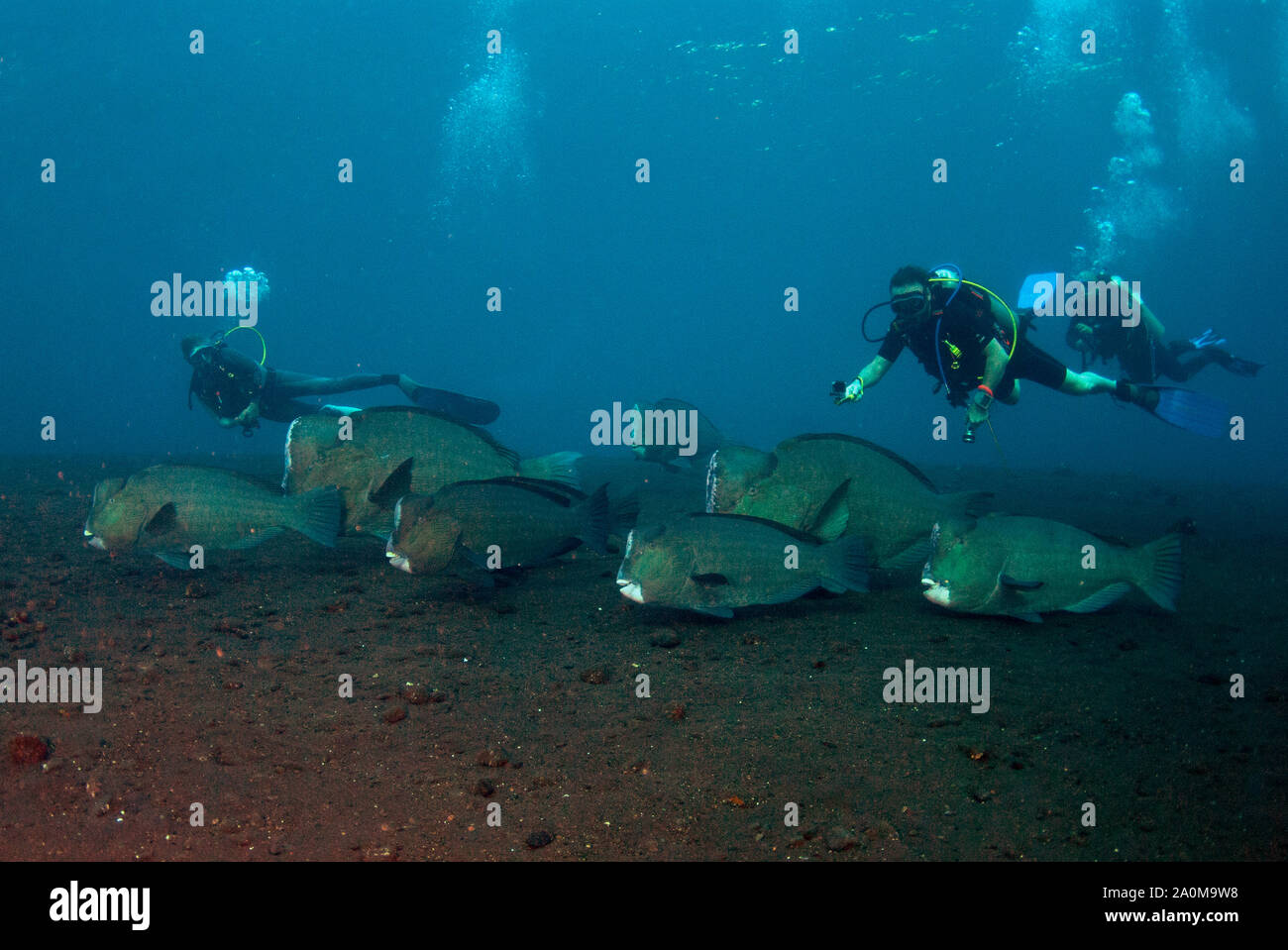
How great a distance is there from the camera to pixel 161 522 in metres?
4.46

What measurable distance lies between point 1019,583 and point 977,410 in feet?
10.3

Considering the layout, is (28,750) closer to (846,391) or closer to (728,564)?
(728,564)

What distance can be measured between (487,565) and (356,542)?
2.81 metres

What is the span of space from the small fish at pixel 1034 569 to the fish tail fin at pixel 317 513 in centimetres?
371

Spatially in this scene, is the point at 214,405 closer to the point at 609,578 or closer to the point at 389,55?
the point at 609,578

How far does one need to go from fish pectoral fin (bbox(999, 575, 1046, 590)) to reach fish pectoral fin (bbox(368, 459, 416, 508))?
148 inches

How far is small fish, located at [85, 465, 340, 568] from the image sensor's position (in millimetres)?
4492

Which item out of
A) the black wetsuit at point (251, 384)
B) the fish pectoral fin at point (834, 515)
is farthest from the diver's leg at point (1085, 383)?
the black wetsuit at point (251, 384)

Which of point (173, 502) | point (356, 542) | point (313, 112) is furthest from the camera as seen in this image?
point (313, 112)

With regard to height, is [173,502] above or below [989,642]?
above

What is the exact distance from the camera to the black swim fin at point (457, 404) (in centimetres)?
863

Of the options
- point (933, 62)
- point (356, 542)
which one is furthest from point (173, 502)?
point (933, 62)

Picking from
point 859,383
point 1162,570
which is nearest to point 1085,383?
point 859,383

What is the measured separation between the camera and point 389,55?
80.6 m
